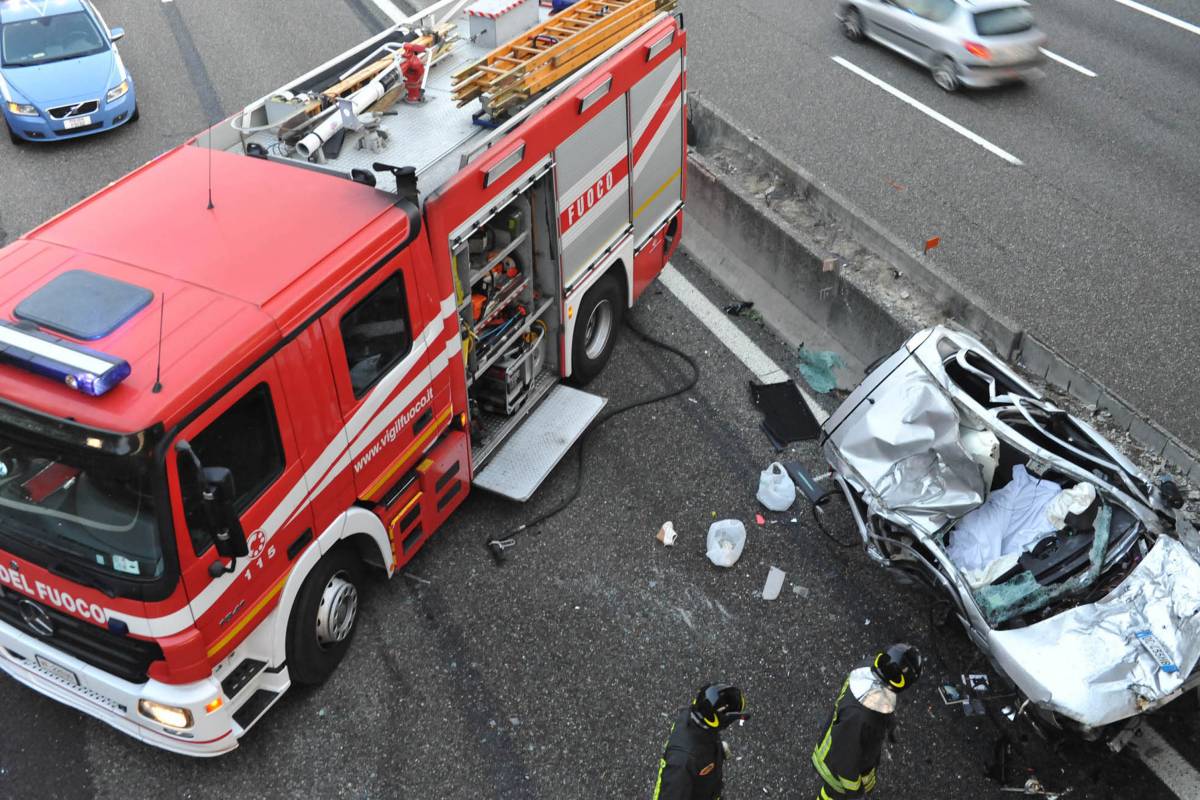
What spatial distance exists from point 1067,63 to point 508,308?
11227 mm

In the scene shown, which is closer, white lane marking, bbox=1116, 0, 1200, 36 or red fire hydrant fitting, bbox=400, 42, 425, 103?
red fire hydrant fitting, bbox=400, 42, 425, 103

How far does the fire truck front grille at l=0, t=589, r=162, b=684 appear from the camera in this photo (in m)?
5.03

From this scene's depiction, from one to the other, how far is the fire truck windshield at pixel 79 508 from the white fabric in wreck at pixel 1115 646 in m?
4.65

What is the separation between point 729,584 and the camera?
698 centimetres

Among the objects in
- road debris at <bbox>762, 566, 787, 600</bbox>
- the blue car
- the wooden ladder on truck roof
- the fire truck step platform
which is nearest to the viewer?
road debris at <bbox>762, 566, 787, 600</bbox>

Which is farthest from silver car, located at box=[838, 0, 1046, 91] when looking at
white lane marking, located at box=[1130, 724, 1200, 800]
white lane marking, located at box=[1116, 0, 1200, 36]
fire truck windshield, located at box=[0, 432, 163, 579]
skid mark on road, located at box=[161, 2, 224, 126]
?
fire truck windshield, located at box=[0, 432, 163, 579]

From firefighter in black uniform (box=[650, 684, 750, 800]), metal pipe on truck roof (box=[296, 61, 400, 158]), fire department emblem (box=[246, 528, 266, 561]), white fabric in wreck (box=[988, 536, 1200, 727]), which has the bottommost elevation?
white fabric in wreck (box=[988, 536, 1200, 727])

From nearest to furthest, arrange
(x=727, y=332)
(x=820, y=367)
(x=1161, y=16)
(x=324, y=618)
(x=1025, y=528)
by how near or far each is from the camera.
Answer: (x=324, y=618) < (x=1025, y=528) < (x=820, y=367) < (x=727, y=332) < (x=1161, y=16)

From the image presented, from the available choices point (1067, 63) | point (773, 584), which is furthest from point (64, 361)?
point (1067, 63)

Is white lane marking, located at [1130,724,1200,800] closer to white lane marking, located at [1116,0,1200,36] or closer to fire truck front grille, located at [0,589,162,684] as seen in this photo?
fire truck front grille, located at [0,589,162,684]

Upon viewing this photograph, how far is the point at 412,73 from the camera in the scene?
7.18 m

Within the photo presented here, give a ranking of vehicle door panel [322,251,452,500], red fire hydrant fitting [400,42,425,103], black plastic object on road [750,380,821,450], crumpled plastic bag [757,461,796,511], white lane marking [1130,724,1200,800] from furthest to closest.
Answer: black plastic object on road [750,380,821,450] < crumpled plastic bag [757,461,796,511] < red fire hydrant fitting [400,42,425,103] < white lane marking [1130,724,1200,800] < vehicle door panel [322,251,452,500]

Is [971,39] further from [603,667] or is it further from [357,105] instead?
[603,667]

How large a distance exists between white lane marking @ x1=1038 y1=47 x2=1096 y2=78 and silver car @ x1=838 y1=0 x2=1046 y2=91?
0.73 meters
